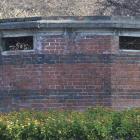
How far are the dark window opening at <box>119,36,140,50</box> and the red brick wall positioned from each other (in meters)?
0.26

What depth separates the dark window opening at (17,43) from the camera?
32.1 ft

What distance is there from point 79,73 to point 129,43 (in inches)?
49.0

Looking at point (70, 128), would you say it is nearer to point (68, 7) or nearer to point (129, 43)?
point (129, 43)

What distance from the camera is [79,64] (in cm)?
947

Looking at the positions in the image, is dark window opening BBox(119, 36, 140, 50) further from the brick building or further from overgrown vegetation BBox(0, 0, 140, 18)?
overgrown vegetation BBox(0, 0, 140, 18)

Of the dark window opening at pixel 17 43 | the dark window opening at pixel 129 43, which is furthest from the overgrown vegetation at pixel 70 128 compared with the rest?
the dark window opening at pixel 17 43

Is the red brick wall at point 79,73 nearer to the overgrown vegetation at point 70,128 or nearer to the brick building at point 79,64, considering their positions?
the brick building at point 79,64

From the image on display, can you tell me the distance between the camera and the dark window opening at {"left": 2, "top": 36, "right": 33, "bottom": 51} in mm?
9790

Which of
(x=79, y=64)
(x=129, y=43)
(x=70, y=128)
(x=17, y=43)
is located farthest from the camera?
(x=17, y=43)

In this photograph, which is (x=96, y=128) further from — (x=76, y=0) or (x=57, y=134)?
(x=76, y=0)

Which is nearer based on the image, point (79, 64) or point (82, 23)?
point (82, 23)

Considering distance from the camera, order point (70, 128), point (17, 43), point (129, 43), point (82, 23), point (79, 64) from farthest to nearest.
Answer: point (17, 43), point (129, 43), point (79, 64), point (82, 23), point (70, 128)

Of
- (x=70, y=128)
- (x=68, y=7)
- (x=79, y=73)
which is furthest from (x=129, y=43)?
(x=68, y=7)

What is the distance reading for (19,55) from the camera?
964 centimetres
